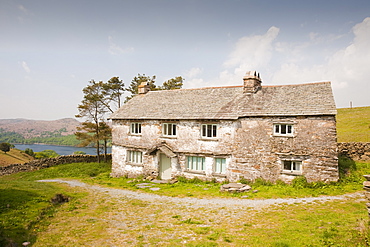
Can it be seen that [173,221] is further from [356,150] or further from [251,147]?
[356,150]

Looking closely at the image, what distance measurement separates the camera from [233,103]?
21.3 metres

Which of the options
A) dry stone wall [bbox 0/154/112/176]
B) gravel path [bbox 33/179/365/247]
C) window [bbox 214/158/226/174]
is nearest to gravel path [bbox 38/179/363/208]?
gravel path [bbox 33/179/365/247]

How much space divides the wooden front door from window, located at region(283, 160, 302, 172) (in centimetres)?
1064

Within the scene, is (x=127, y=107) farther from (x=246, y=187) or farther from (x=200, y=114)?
(x=246, y=187)

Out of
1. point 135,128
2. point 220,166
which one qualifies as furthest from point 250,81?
point 135,128

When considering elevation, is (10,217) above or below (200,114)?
below

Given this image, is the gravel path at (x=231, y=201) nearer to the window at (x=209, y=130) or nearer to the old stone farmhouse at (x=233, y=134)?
the old stone farmhouse at (x=233, y=134)

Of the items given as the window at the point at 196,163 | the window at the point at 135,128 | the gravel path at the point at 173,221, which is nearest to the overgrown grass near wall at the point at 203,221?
the gravel path at the point at 173,221

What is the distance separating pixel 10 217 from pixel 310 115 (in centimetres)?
1949

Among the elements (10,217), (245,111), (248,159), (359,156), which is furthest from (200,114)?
(359,156)

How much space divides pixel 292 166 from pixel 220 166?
579 centimetres

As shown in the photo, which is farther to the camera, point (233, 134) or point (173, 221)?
point (233, 134)

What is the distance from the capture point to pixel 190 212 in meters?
12.9

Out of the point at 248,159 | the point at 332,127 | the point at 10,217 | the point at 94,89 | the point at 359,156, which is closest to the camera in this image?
the point at 10,217
